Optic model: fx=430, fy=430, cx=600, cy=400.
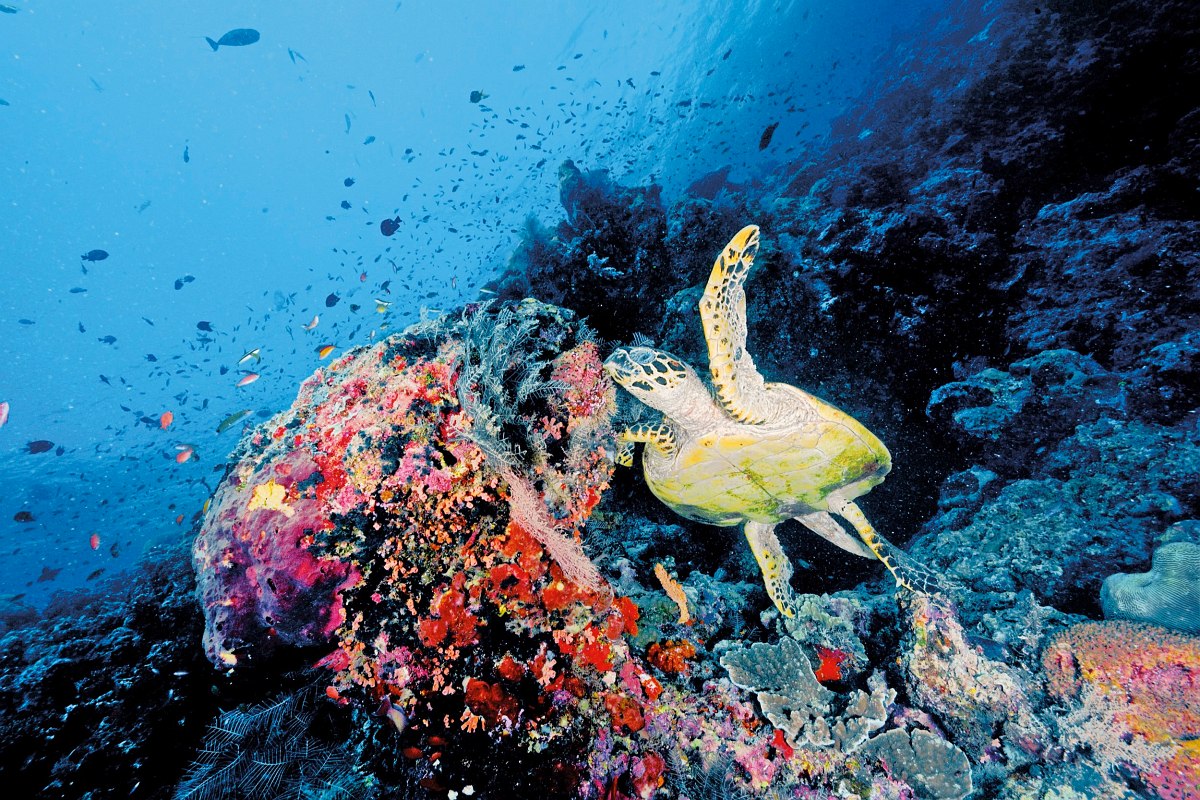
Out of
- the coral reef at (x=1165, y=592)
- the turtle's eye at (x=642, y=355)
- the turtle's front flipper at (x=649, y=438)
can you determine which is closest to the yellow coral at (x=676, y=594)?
the turtle's front flipper at (x=649, y=438)

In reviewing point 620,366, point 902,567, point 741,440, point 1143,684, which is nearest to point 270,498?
point 620,366

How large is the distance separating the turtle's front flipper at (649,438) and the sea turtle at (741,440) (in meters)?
0.01

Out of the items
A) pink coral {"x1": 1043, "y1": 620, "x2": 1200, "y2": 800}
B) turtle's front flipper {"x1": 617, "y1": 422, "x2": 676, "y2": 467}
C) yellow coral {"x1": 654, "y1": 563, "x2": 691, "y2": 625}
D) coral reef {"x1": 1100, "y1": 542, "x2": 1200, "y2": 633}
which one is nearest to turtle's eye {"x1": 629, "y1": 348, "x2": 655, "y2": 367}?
turtle's front flipper {"x1": 617, "y1": 422, "x2": 676, "y2": 467}

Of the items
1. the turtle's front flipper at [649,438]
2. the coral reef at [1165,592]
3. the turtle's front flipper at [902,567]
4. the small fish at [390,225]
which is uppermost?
the small fish at [390,225]

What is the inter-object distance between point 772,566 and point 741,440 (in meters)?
1.62

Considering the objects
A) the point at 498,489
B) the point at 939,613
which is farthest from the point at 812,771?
the point at 498,489

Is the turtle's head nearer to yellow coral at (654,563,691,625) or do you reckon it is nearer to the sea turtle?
the sea turtle

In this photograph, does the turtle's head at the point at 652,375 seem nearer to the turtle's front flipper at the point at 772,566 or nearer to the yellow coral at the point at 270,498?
the turtle's front flipper at the point at 772,566

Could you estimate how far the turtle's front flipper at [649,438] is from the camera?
376 centimetres

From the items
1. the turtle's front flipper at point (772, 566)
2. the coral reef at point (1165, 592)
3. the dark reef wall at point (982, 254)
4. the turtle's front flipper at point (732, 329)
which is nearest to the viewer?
the coral reef at point (1165, 592)

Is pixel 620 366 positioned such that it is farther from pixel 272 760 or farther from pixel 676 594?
pixel 272 760

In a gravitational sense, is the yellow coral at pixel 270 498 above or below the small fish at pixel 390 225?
below

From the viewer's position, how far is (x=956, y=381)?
504 cm

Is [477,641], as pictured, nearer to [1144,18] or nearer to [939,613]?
[939,613]
